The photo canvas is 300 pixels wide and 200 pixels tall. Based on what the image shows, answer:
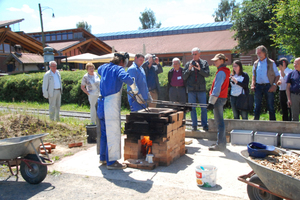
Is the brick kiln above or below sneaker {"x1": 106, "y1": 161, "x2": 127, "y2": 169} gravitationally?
above

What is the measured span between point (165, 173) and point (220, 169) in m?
1.00

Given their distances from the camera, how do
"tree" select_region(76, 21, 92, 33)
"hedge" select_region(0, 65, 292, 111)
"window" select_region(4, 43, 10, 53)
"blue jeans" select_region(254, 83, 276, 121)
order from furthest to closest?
"tree" select_region(76, 21, 92, 33), "window" select_region(4, 43, 10, 53), "hedge" select_region(0, 65, 292, 111), "blue jeans" select_region(254, 83, 276, 121)

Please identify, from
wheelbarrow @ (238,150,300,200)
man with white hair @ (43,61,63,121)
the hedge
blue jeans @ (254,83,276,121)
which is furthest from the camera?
the hedge

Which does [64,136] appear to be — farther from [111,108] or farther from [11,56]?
[11,56]

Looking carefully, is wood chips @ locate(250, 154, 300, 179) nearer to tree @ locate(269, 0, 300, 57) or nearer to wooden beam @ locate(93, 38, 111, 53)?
tree @ locate(269, 0, 300, 57)

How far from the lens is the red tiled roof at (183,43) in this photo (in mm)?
32147

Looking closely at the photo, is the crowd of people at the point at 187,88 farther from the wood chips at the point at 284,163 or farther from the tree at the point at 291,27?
the tree at the point at 291,27

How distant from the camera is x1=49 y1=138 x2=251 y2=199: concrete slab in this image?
13.8ft

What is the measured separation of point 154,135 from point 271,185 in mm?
2308

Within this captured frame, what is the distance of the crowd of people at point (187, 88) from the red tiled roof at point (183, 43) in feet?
78.8

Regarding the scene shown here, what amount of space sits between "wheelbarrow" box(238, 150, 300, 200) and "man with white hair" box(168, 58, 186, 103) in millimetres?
4518

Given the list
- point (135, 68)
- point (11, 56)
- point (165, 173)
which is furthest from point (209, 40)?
point (165, 173)

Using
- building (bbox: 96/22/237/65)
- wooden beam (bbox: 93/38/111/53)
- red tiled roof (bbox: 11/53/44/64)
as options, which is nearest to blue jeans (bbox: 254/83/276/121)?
building (bbox: 96/22/237/65)

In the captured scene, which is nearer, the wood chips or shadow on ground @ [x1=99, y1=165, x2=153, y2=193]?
the wood chips
